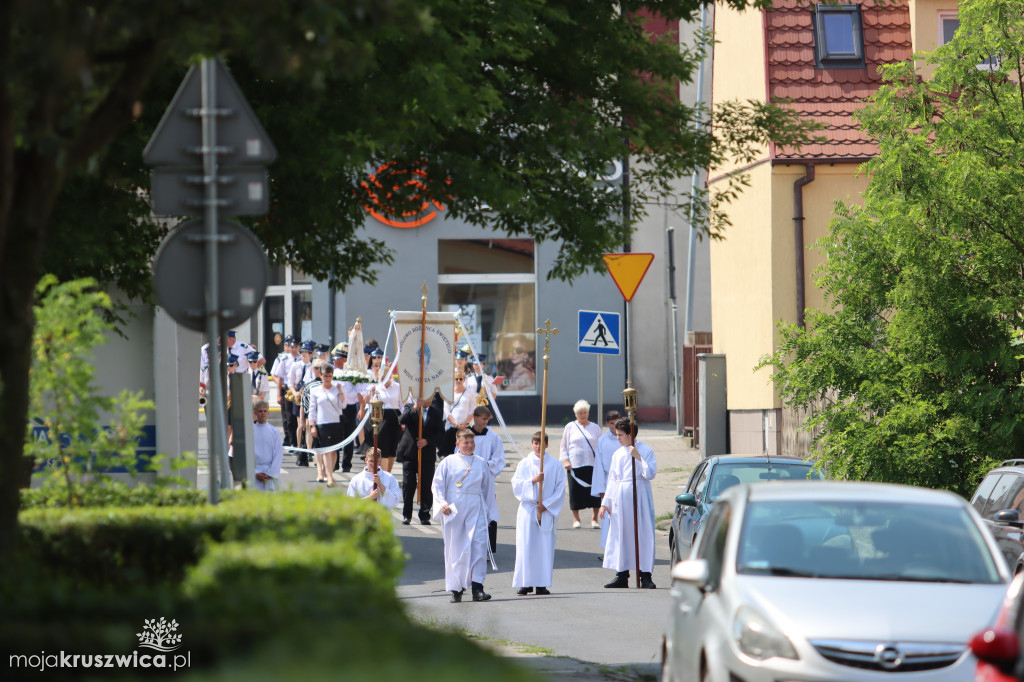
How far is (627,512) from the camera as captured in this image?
14.6m

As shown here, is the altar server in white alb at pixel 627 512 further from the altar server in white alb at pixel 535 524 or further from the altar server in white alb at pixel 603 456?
the altar server in white alb at pixel 603 456

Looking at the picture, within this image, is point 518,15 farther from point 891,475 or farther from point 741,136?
point 891,475

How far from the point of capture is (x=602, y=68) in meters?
11.0

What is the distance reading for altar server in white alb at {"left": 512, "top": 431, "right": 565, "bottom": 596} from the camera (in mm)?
13602

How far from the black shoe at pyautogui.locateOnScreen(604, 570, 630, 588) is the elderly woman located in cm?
447

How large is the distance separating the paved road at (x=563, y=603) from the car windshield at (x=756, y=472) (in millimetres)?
1268

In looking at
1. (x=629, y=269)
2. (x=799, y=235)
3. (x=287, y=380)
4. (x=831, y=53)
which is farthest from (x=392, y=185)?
(x=287, y=380)

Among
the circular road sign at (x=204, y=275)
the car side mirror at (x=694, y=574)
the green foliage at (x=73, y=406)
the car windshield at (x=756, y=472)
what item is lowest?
the car windshield at (x=756, y=472)

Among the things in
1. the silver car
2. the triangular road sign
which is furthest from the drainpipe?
the triangular road sign

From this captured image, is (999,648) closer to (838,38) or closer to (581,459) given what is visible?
(581,459)

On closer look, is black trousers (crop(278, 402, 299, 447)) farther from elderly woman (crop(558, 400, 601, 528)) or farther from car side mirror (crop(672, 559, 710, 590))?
car side mirror (crop(672, 559, 710, 590))

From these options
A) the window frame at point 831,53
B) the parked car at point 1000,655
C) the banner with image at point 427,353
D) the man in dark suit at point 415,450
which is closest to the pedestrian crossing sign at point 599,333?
the banner with image at point 427,353

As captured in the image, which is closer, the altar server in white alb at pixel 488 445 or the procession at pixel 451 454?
the procession at pixel 451 454

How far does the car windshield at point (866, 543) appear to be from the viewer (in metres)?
6.88
